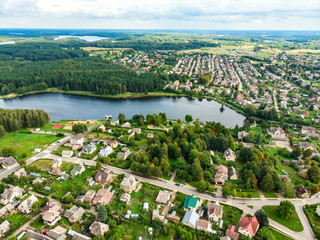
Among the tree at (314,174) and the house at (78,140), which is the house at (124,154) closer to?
the house at (78,140)

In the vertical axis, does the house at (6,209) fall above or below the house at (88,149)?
above

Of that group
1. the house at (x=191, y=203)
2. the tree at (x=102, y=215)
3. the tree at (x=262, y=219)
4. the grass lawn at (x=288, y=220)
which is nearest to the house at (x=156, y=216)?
the house at (x=191, y=203)

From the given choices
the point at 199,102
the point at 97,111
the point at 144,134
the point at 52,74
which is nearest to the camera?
the point at 144,134

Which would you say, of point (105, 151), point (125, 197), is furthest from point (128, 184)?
point (105, 151)

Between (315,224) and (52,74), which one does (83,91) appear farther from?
(315,224)

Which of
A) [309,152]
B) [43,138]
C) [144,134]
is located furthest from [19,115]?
[309,152]

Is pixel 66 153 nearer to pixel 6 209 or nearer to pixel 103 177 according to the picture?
pixel 103 177
